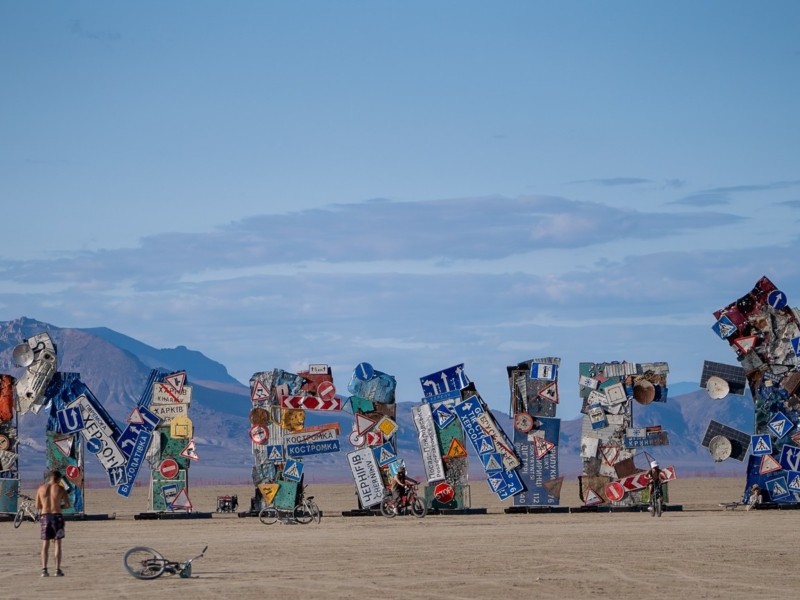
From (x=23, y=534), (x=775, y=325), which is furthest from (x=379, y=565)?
(x=775, y=325)

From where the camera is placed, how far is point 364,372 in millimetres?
39125

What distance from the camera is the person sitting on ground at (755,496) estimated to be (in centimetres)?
3950

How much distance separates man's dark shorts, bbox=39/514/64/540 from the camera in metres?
22.6

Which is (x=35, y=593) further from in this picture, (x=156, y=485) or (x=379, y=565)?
(x=156, y=485)

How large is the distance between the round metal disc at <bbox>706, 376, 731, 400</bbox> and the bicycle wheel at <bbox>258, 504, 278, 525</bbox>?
12235mm

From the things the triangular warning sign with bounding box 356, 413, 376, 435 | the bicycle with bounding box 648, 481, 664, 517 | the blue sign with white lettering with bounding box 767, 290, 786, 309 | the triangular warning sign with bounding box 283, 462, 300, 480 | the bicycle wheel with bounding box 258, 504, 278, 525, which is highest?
the blue sign with white lettering with bounding box 767, 290, 786, 309

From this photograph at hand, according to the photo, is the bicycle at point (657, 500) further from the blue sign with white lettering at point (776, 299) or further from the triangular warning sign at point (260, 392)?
the triangular warning sign at point (260, 392)

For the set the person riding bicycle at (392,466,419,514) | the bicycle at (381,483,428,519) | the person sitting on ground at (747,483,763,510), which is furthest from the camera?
the person sitting on ground at (747,483,763,510)

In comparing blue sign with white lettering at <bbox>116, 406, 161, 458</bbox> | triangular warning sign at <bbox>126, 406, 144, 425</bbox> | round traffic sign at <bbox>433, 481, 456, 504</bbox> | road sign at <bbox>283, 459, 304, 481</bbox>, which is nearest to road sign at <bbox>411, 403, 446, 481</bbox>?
round traffic sign at <bbox>433, 481, 456, 504</bbox>

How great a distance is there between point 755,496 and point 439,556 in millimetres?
A: 15860

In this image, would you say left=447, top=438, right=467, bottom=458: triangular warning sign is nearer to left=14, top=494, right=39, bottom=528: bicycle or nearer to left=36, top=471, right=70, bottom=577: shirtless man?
left=14, top=494, right=39, bottom=528: bicycle

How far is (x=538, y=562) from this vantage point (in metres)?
25.3

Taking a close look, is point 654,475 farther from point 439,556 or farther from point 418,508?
point 439,556

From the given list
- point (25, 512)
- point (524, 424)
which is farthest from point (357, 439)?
point (25, 512)
